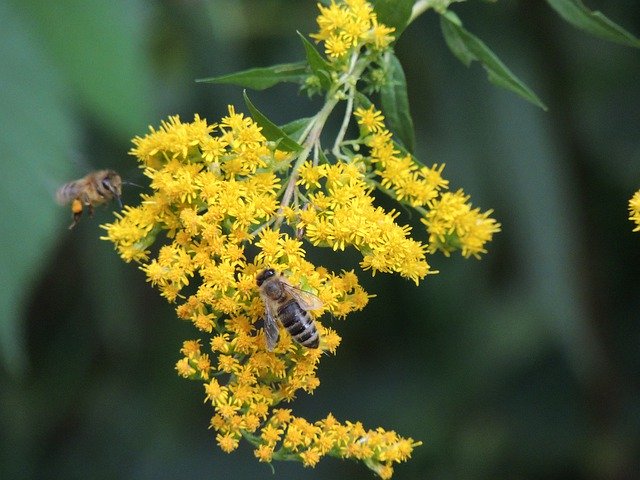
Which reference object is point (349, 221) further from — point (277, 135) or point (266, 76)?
point (266, 76)

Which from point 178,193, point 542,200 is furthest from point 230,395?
point 542,200

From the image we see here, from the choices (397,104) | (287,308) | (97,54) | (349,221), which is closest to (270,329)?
(287,308)

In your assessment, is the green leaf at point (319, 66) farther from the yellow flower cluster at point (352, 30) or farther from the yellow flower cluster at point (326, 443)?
the yellow flower cluster at point (326, 443)

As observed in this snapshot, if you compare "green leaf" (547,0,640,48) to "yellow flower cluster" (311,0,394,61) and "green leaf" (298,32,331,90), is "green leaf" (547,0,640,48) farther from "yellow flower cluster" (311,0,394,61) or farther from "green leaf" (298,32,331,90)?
"green leaf" (298,32,331,90)

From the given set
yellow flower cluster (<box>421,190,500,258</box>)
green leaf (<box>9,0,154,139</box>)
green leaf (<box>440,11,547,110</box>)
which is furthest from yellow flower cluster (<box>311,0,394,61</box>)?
green leaf (<box>9,0,154,139</box>)

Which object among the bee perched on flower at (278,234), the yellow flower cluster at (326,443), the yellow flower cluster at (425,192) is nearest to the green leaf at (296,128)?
the bee perched on flower at (278,234)
